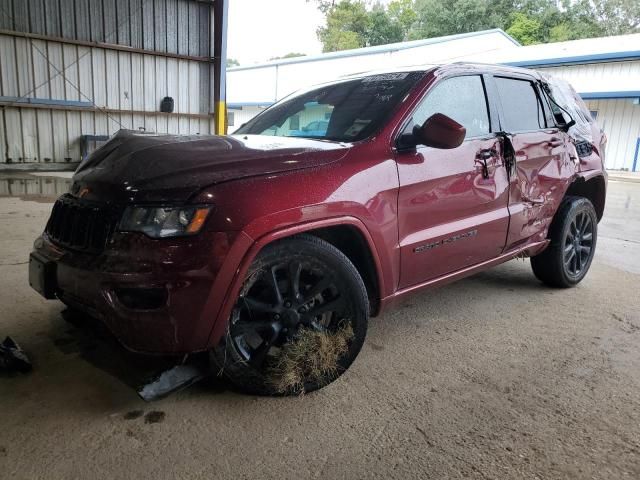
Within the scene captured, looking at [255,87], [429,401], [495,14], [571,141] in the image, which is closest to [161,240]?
[429,401]

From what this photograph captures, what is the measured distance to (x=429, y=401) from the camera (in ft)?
8.05

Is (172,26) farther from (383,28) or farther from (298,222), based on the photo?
(383,28)

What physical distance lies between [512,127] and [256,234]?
86.5 inches

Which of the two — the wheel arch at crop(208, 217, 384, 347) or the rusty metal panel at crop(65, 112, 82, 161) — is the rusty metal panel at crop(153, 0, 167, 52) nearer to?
the rusty metal panel at crop(65, 112, 82, 161)

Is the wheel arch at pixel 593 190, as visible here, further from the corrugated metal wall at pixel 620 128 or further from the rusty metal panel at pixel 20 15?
the corrugated metal wall at pixel 620 128

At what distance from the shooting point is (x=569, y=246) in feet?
13.5

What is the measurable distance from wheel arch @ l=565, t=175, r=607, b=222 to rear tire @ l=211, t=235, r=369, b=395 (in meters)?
2.64

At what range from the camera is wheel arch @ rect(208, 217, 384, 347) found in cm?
213

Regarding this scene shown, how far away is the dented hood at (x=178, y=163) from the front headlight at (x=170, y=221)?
51 mm

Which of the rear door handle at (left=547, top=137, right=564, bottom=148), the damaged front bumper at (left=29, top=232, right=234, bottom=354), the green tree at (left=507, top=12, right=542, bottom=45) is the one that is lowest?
the damaged front bumper at (left=29, top=232, right=234, bottom=354)

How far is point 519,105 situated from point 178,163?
2550 millimetres

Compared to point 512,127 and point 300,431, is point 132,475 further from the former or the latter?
point 512,127

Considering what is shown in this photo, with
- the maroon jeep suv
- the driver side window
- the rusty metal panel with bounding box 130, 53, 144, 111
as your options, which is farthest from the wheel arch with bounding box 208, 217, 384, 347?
the rusty metal panel with bounding box 130, 53, 144, 111

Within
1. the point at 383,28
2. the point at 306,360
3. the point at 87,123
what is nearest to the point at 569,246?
the point at 306,360
